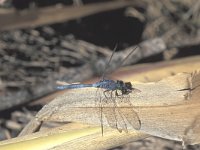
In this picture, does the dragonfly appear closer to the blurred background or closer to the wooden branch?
the blurred background

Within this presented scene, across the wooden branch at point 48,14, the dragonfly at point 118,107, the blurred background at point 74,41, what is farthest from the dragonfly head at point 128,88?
the wooden branch at point 48,14

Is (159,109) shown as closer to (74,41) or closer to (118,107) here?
(118,107)

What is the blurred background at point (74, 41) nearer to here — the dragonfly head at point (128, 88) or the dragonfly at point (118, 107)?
the dragonfly at point (118, 107)

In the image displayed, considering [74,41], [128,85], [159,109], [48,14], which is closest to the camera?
[159,109]

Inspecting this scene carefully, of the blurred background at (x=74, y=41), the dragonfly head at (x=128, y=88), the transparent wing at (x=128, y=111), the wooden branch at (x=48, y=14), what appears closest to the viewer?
the transparent wing at (x=128, y=111)

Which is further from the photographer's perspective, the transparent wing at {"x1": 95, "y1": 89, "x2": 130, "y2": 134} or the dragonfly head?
the dragonfly head

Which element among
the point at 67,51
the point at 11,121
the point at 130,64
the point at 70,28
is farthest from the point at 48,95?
the point at 70,28

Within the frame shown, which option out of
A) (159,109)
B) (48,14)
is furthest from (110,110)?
(48,14)

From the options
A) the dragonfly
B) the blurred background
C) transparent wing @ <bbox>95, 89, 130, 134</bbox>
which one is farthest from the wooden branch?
transparent wing @ <bbox>95, 89, 130, 134</bbox>
